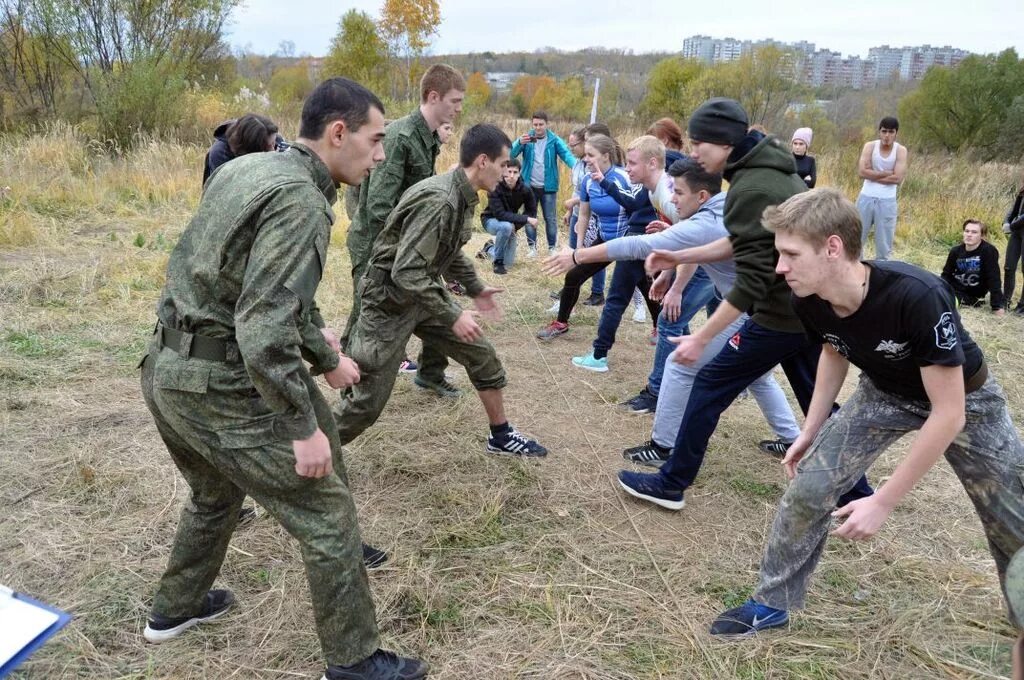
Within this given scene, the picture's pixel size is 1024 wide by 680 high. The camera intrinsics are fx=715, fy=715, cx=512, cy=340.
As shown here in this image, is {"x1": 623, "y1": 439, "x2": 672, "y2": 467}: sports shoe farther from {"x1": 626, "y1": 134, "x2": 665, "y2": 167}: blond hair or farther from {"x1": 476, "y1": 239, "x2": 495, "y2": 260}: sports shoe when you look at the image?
{"x1": 476, "y1": 239, "x2": 495, "y2": 260}: sports shoe

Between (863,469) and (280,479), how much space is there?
2.02 m

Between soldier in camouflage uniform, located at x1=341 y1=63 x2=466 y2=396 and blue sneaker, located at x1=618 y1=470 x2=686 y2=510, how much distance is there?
5.95 ft

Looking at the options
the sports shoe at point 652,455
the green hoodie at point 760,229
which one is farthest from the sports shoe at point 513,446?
the green hoodie at point 760,229

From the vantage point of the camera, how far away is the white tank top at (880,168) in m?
8.61

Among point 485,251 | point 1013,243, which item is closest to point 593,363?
point 485,251

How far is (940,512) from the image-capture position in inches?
147

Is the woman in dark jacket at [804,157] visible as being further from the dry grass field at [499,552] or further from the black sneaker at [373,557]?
the black sneaker at [373,557]

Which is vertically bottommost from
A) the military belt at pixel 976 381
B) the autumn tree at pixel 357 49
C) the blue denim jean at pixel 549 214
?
the blue denim jean at pixel 549 214

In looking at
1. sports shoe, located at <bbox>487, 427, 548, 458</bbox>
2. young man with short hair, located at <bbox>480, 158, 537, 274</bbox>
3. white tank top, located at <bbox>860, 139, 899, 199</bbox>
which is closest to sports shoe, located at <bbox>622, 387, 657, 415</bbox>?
sports shoe, located at <bbox>487, 427, 548, 458</bbox>

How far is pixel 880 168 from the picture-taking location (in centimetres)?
869

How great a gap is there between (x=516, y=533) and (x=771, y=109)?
25.3 meters

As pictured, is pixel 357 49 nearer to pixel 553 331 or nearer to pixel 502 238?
pixel 502 238

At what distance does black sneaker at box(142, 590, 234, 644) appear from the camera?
255 centimetres

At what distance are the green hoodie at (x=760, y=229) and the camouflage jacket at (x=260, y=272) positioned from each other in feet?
5.96
